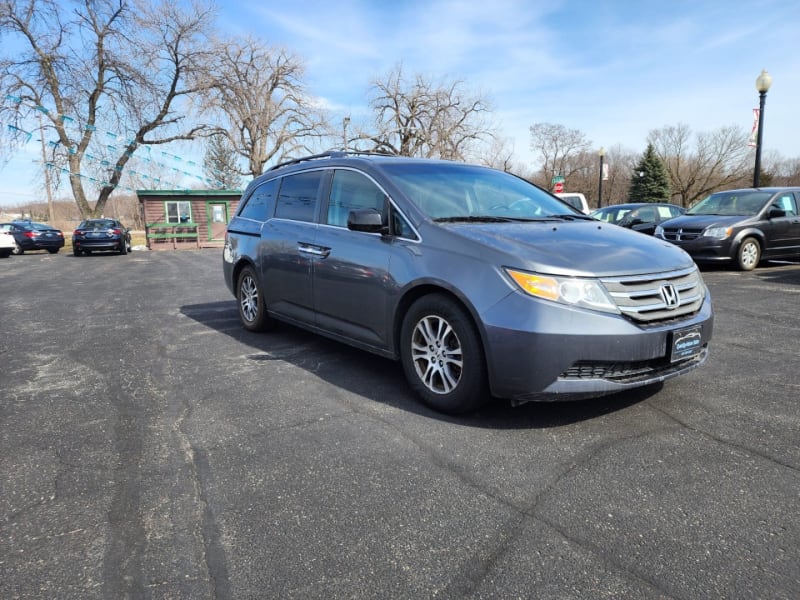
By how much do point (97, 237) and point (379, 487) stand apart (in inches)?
899

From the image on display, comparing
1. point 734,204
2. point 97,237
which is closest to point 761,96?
point 734,204

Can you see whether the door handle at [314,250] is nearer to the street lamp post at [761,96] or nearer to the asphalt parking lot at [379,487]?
the asphalt parking lot at [379,487]

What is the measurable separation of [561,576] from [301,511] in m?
1.11

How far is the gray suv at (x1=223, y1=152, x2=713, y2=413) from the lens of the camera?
2.93 meters

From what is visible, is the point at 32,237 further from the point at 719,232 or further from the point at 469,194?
the point at 719,232

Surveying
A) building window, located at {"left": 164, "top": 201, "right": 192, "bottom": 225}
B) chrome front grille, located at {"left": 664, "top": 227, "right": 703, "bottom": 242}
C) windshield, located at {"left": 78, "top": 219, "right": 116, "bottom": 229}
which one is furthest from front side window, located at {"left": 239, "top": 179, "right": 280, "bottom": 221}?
building window, located at {"left": 164, "top": 201, "right": 192, "bottom": 225}

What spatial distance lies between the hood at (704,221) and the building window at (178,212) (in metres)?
26.7

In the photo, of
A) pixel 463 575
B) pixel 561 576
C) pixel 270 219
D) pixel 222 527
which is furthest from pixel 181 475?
pixel 270 219

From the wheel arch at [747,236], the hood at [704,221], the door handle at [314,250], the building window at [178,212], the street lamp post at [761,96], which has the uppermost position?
the street lamp post at [761,96]

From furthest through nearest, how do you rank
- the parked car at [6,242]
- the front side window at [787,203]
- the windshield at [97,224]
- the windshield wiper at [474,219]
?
the windshield at [97,224], the parked car at [6,242], the front side window at [787,203], the windshield wiper at [474,219]

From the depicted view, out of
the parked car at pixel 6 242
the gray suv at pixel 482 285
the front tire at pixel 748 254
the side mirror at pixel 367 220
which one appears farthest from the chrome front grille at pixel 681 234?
the parked car at pixel 6 242

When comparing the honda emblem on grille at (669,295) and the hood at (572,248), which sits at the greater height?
the hood at (572,248)

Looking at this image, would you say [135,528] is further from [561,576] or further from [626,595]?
[626,595]

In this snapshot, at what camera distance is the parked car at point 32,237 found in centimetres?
2358
